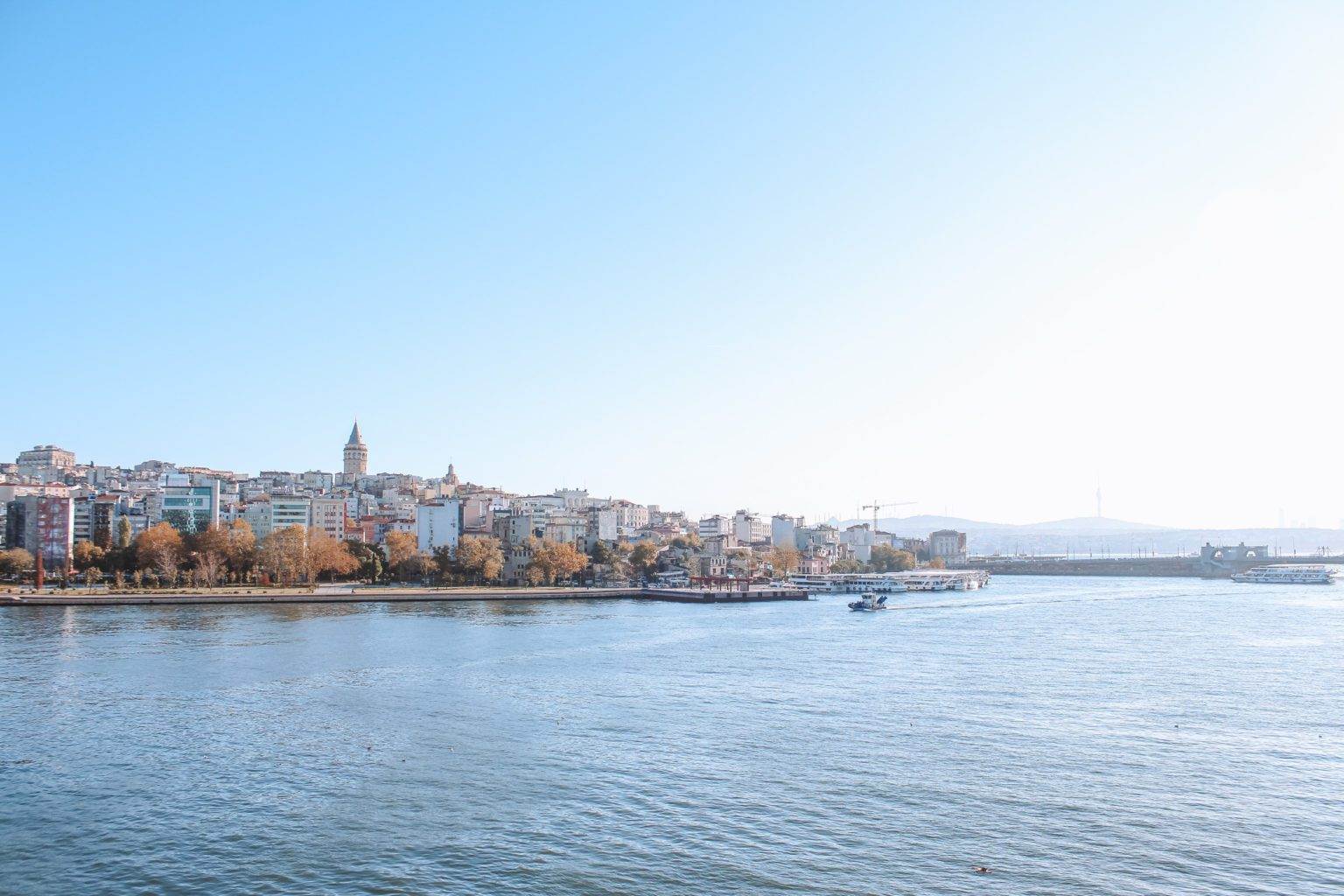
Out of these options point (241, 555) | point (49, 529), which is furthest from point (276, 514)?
point (241, 555)

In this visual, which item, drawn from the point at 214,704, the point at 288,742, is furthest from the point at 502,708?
the point at 214,704

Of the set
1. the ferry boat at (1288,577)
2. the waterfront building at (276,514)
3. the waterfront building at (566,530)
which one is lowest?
the ferry boat at (1288,577)

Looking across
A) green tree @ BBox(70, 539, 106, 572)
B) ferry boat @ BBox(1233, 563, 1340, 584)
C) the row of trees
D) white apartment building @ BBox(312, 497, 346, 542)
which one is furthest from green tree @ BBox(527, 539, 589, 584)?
ferry boat @ BBox(1233, 563, 1340, 584)

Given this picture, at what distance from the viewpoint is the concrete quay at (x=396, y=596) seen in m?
44.4

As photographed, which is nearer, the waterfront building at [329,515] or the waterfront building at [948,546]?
the waterfront building at [329,515]

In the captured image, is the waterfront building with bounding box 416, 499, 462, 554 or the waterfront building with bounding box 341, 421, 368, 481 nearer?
the waterfront building with bounding box 416, 499, 462, 554

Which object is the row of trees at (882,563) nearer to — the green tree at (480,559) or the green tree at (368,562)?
the green tree at (480,559)

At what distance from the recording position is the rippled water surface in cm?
1074

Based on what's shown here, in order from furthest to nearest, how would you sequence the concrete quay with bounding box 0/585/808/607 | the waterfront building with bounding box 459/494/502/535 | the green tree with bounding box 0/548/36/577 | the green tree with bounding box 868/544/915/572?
the green tree with bounding box 868/544/915/572 < the waterfront building with bounding box 459/494/502/535 < the green tree with bounding box 0/548/36/577 < the concrete quay with bounding box 0/585/808/607

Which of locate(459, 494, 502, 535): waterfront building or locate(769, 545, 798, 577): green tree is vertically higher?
locate(459, 494, 502, 535): waterfront building

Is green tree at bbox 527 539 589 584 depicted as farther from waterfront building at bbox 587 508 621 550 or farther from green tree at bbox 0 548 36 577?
green tree at bbox 0 548 36 577

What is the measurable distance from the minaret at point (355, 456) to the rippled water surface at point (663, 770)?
93.3 m

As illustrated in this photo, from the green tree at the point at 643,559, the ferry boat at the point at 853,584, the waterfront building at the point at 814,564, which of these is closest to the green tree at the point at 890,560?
the waterfront building at the point at 814,564

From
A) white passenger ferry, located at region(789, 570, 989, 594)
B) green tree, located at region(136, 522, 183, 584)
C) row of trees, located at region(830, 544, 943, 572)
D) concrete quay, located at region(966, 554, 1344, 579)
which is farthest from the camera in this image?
concrete quay, located at region(966, 554, 1344, 579)
